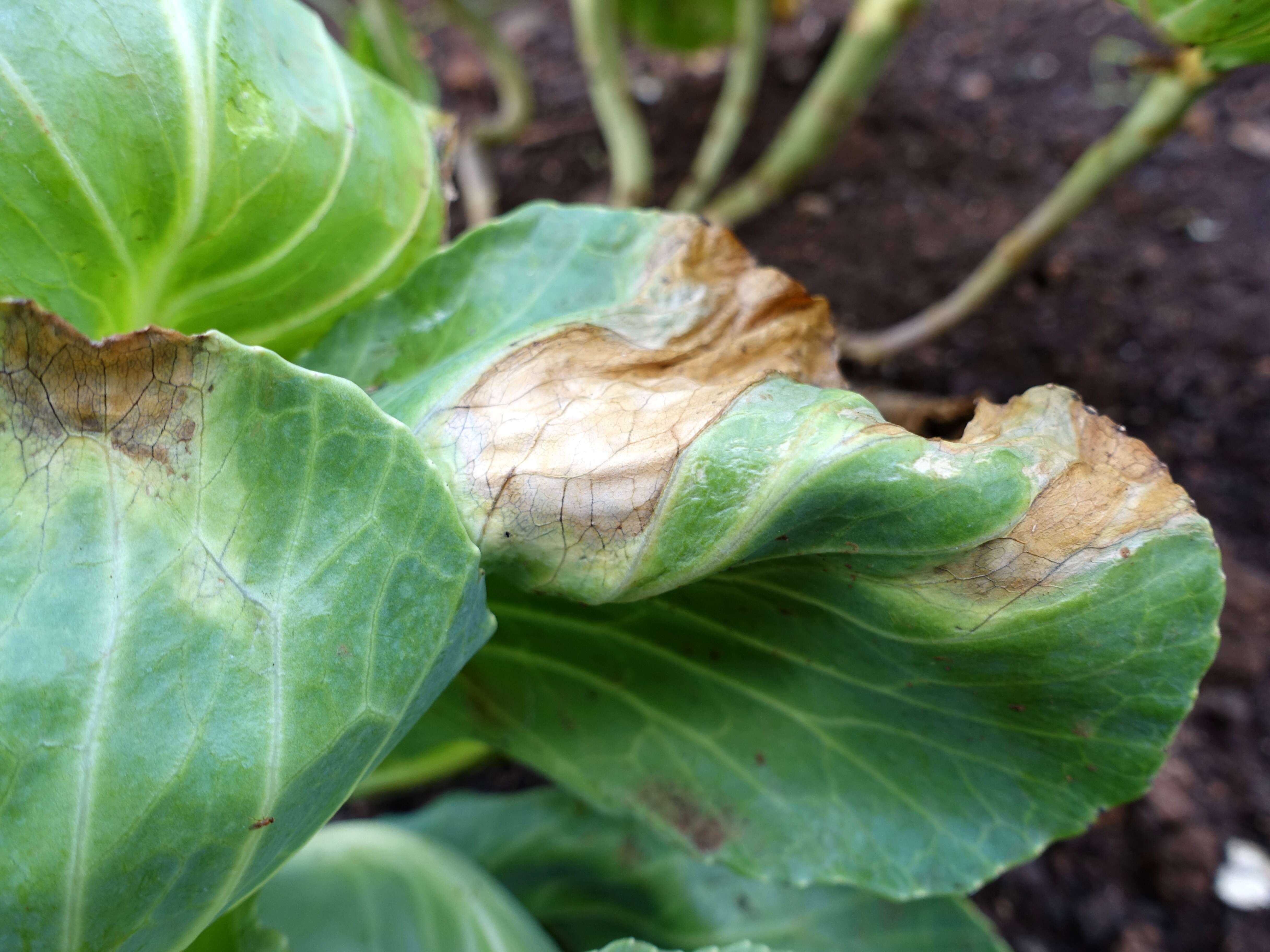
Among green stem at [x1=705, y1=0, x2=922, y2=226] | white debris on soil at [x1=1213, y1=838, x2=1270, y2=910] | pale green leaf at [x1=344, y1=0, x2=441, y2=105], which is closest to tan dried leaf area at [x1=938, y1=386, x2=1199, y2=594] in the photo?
white debris on soil at [x1=1213, y1=838, x2=1270, y2=910]

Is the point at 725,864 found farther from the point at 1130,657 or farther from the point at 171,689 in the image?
the point at 171,689

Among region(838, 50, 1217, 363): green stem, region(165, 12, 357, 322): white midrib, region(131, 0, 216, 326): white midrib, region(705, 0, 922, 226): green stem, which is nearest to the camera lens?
region(131, 0, 216, 326): white midrib

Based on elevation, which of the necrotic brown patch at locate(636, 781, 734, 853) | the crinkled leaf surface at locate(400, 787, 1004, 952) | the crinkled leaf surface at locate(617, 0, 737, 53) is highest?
the crinkled leaf surface at locate(617, 0, 737, 53)

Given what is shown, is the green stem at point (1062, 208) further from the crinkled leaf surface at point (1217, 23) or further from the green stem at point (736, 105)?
the green stem at point (736, 105)

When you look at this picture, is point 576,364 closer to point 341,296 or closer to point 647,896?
point 341,296

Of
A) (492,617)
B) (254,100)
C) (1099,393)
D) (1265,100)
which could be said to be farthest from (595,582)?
(1265,100)

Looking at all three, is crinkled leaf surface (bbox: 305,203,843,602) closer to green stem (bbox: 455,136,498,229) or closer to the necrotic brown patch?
the necrotic brown patch

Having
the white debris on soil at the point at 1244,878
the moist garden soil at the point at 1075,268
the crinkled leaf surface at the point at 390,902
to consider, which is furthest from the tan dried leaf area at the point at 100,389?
the white debris on soil at the point at 1244,878
